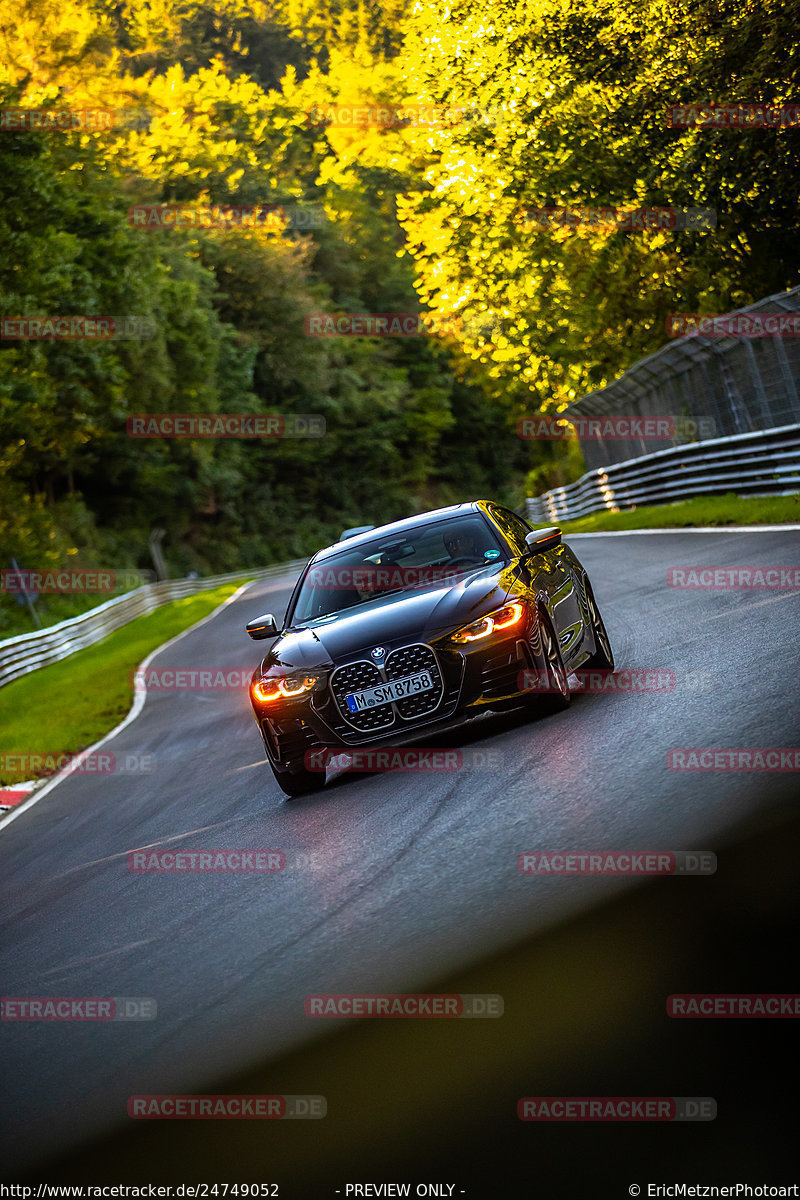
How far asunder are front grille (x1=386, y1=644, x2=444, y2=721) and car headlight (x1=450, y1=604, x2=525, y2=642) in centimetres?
19

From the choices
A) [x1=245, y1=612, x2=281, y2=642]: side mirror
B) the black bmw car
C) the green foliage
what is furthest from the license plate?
the green foliage

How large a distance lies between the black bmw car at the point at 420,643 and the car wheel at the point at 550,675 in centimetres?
1

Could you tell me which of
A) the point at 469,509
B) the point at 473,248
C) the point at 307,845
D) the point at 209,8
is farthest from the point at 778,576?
the point at 209,8

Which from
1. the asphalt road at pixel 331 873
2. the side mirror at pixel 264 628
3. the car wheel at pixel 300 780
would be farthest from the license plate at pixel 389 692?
the side mirror at pixel 264 628

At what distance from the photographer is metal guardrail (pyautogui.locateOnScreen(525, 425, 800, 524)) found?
20.9 meters

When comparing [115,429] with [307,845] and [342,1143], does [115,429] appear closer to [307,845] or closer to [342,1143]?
[307,845]

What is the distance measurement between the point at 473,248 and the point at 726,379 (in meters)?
14.0

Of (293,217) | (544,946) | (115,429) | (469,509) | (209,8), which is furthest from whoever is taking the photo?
(209,8)

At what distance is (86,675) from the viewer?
26.0 m

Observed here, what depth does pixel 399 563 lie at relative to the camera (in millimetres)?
9742

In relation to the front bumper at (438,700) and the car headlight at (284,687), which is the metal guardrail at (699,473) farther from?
the car headlight at (284,687)

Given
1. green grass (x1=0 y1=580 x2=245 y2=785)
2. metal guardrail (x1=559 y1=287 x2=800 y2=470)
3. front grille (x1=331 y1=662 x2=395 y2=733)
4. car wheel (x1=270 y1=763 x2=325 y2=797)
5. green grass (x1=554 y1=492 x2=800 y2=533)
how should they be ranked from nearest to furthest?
front grille (x1=331 y1=662 x2=395 y2=733) < car wheel (x1=270 y1=763 x2=325 y2=797) < green grass (x1=0 y1=580 x2=245 y2=785) < green grass (x1=554 y1=492 x2=800 y2=533) < metal guardrail (x1=559 y1=287 x2=800 y2=470)

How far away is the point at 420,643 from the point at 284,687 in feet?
3.25

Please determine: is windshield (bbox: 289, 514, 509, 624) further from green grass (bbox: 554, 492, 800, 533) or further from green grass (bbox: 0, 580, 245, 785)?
green grass (bbox: 554, 492, 800, 533)
